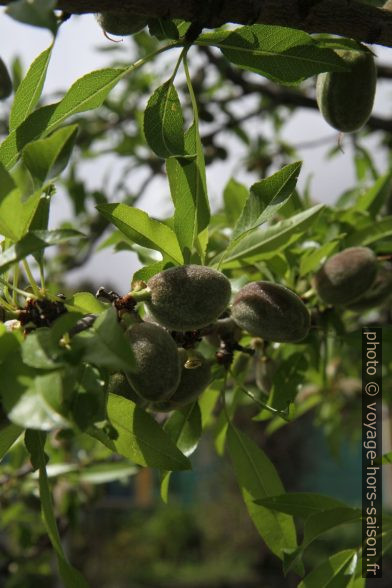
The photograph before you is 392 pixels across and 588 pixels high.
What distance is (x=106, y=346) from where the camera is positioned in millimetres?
608

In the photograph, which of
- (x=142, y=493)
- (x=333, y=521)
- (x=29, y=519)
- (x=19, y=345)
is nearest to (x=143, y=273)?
(x=19, y=345)

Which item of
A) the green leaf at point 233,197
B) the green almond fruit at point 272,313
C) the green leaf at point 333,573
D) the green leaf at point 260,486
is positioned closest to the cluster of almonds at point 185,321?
the green almond fruit at point 272,313

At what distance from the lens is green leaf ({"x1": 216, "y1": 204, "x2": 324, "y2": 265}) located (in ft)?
2.91

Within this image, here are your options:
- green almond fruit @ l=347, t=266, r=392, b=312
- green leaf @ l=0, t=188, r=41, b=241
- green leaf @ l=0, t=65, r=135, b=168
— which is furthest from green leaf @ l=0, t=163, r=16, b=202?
green almond fruit @ l=347, t=266, r=392, b=312

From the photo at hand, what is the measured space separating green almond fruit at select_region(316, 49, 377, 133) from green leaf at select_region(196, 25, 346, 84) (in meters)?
0.13

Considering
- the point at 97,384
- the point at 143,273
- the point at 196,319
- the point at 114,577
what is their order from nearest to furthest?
1. the point at 97,384
2. the point at 196,319
3. the point at 143,273
4. the point at 114,577

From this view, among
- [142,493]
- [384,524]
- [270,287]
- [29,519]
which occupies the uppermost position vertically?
[270,287]

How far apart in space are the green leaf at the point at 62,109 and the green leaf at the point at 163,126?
0.20 feet

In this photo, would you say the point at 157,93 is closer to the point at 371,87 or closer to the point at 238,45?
the point at 238,45

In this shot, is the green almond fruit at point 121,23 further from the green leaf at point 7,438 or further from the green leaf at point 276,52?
the green leaf at point 7,438

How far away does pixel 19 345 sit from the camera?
0.66 metres

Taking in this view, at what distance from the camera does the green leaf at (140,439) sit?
79 cm

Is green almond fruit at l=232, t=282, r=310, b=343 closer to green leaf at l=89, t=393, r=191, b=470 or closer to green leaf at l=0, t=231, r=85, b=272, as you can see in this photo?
green leaf at l=89, t=393, r=191, b=470

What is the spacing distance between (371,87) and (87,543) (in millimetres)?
9413
